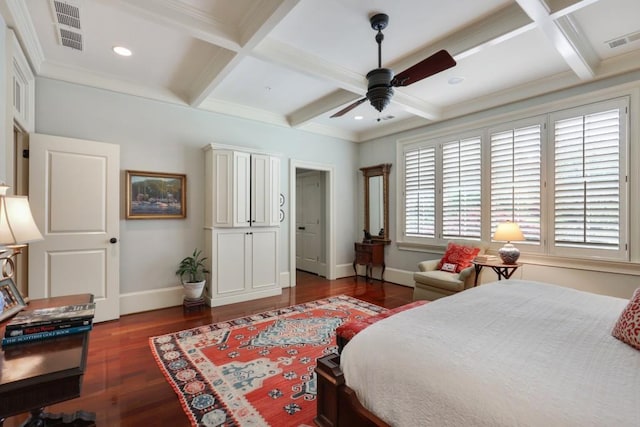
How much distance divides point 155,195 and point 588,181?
5222 millimetres

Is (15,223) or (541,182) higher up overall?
(541,182)

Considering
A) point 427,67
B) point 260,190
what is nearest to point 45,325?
point 427,67

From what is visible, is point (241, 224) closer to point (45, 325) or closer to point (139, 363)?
point (139, 363)

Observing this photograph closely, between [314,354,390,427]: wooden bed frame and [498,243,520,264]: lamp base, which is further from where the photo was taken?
[498,243,520,264]: lamp base

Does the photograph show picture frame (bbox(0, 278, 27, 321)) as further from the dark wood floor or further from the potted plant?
the potted plant

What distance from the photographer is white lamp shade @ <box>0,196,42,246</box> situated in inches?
55.4

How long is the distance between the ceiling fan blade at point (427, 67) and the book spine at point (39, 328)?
2.61 metres

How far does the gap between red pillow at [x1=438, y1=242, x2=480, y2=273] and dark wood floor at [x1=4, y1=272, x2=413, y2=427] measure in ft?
2.81

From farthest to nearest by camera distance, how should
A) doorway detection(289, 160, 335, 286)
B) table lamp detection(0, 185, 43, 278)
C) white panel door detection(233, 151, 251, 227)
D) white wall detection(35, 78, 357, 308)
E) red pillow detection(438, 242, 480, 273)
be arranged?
doorway detection(289, 160, 335, 286) → white panel door detection(233, 151, 251, 227) → red pillow detection(438, 242, 480, 273) → white wall detection(35, 78, 357, 308) → table lamp detection(0, 185, 43, 278)

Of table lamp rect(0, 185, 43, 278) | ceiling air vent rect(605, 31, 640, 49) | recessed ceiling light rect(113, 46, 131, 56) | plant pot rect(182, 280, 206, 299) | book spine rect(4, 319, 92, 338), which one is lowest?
plant pot rect(182, 280, 206, 299)

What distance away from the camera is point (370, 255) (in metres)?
→ 5.46

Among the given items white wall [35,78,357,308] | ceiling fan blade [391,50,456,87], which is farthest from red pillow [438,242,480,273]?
white wall [35,78,357,308]

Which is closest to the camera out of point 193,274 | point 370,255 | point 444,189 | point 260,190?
point 193,274

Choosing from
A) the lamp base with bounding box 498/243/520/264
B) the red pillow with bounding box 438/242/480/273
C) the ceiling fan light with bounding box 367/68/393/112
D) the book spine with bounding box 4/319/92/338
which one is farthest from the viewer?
the red pillow with bounding box 438/242/480/273
